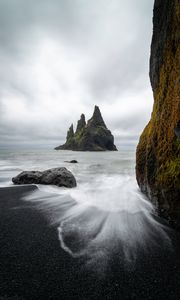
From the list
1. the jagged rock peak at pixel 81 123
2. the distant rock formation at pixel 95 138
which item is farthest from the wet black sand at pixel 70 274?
the jagged rock peak at pixel 81 123

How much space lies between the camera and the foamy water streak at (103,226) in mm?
3739

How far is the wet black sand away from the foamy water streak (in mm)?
206

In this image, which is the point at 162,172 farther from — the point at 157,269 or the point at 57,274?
the point at 57,274

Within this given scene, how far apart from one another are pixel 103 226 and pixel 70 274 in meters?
2.30

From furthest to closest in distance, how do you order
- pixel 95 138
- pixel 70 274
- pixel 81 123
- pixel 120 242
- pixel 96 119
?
1. pixel 81 123
2. pixel 96 119
3. pixel 95 138
4. pixel 120 242
5. pixel 70 274

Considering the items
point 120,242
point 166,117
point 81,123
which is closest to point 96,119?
point 81,123

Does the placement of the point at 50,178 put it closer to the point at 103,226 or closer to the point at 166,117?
the point at 103,226

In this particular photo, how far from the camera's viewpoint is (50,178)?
35.8 ft

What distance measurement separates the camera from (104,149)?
130 m

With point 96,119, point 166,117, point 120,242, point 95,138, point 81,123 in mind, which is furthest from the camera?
point 81,123

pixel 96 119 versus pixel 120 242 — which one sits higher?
pixel 96 119

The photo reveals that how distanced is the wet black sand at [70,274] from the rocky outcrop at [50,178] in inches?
252

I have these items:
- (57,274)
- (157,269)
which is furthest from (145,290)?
(57,274)

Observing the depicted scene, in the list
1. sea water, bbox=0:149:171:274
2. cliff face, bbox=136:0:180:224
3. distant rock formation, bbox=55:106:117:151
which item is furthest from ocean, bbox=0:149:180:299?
distant rock formation, bbox=55:106:117:151
